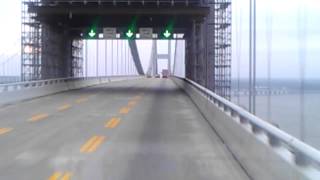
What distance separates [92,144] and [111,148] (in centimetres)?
80

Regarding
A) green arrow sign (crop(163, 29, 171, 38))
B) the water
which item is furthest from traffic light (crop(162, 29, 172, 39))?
the water

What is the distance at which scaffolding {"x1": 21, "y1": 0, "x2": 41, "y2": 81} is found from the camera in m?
51.6

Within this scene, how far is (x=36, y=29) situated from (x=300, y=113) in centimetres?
4503

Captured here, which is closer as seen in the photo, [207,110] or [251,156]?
[251,156]

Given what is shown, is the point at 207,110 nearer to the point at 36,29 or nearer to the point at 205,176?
the point at 205,176

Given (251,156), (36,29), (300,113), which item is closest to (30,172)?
(251,156)

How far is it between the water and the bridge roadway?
49.2 inches

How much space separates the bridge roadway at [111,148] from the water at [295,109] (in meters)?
1.25

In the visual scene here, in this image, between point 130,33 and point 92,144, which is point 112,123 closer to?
point 92,144

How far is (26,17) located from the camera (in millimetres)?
53031

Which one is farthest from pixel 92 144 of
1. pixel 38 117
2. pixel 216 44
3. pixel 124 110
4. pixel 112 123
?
pixel 216 44

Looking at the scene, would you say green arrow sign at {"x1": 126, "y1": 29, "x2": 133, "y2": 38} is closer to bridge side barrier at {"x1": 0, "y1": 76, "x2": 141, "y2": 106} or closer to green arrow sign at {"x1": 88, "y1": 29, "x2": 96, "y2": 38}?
green arrow sign at {"x1": 88, "y1": 29, "x2": 96, "y2": 38}

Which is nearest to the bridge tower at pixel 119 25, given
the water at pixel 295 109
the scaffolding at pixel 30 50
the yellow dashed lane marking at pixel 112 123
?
the scaffolding at pixel 30 50

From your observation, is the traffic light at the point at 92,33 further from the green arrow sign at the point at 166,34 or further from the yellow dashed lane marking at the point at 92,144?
the yellow dashed lane marking at the point at 92,144
